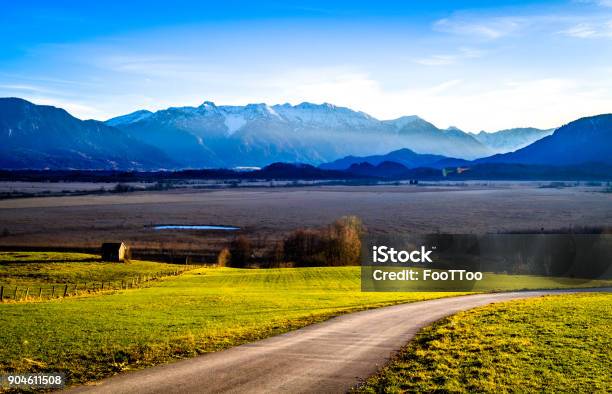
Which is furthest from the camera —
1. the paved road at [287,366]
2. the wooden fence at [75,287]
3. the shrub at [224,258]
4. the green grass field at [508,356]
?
the shrub at [224,258]

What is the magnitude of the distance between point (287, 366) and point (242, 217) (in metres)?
134

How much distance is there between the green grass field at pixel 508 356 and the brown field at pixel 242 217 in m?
82.0

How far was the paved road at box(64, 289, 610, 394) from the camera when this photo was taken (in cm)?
1619

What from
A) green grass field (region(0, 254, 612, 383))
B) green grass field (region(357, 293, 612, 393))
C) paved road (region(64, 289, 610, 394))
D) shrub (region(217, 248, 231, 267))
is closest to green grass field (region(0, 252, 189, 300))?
shrub (region(217, 248, 231, 267))

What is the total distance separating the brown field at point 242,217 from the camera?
11400 centimetres

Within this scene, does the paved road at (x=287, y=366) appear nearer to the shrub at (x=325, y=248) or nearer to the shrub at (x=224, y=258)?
the shrub at (x=224, y=258)

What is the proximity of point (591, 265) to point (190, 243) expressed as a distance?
7130 cm

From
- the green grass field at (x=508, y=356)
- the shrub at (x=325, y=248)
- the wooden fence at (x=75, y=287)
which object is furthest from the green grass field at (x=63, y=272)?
the green grass field at (x=508, y=356)

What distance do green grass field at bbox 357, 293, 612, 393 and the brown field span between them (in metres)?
82.0

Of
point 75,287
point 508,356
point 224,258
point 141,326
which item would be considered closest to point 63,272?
point 75,287

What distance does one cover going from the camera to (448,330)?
79.2 feet

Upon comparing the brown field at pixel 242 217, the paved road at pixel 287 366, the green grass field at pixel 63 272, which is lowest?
the green grass field at pixel 63 272

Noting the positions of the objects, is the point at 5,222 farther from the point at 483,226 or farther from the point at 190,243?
the point at 483,226

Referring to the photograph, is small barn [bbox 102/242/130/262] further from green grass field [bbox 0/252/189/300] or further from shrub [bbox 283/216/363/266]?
shrub [bbox 283/216/363/266]
